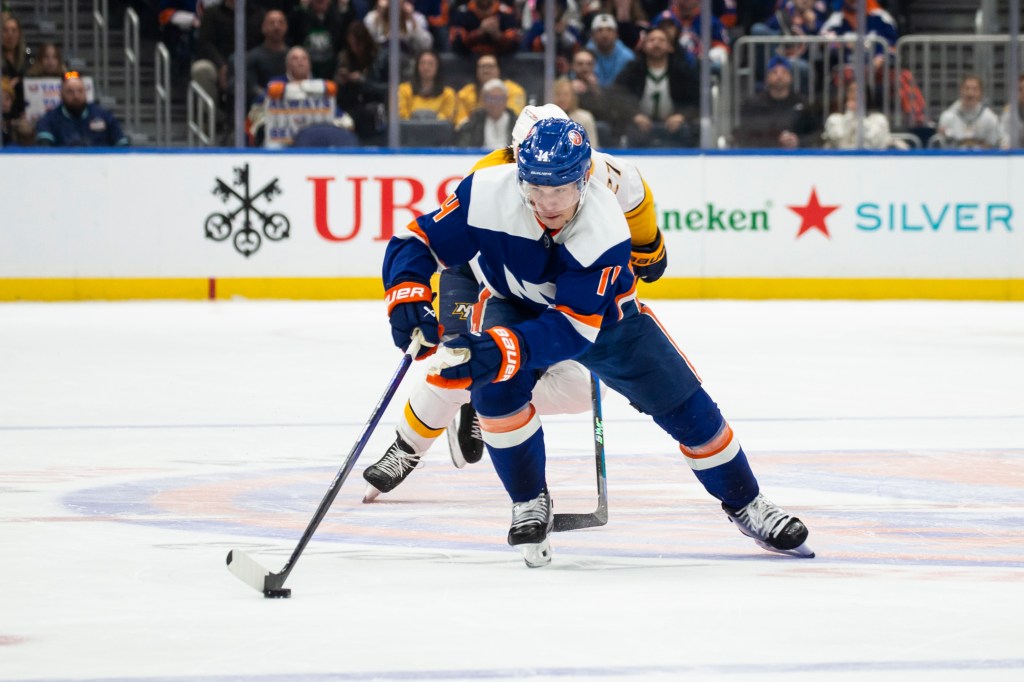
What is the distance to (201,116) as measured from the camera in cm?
1148

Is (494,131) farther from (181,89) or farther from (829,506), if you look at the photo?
(829,506)

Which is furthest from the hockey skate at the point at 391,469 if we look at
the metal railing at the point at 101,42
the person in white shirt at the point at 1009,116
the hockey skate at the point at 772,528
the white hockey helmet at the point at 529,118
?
the person in white shirt at the point at 1009,116

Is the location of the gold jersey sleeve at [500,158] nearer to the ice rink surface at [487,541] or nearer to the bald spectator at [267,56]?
the ice rink surface at [487,541]

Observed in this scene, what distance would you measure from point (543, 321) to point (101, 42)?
8.70m

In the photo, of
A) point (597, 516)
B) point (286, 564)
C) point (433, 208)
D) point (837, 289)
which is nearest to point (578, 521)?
point (597, 516)

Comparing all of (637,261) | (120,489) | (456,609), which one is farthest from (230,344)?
(456,609)

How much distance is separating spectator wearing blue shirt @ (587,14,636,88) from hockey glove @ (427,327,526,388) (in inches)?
330

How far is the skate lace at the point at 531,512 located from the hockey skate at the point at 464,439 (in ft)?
3.42

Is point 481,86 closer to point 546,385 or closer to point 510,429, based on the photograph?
point 546,385

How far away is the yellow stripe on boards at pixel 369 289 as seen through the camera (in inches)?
446

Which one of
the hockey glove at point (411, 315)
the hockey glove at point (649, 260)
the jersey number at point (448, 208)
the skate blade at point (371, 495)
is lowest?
the skate blade at point (371, 495)

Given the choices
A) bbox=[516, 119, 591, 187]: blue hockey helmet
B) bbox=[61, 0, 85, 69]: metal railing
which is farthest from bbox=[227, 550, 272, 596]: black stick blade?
bbox=[61, 0, 85, 69]: metal railing

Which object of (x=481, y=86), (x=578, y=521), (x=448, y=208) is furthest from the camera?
(x=481, y=86)

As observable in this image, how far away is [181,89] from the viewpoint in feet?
37.6
